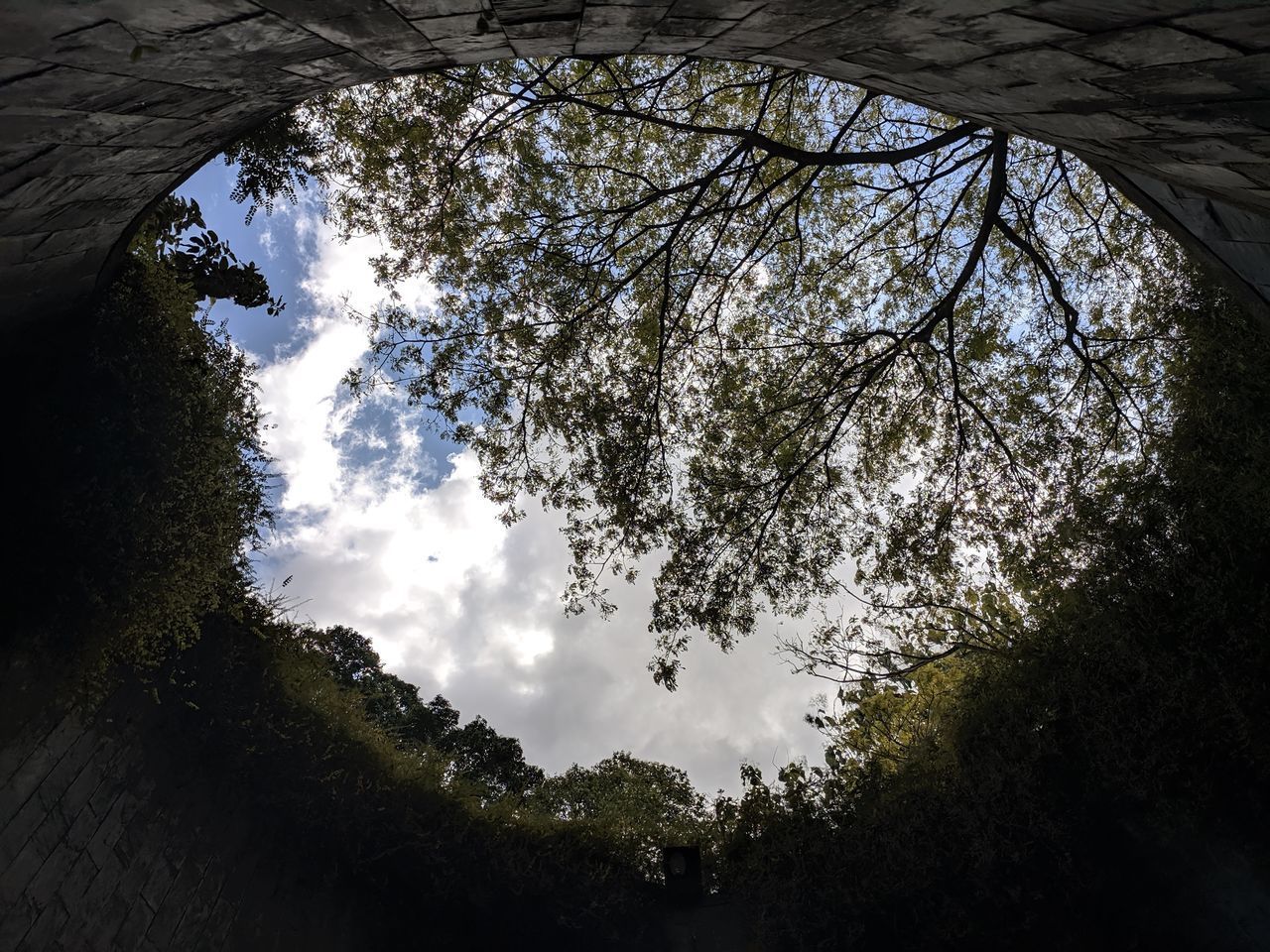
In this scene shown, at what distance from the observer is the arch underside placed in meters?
1.44

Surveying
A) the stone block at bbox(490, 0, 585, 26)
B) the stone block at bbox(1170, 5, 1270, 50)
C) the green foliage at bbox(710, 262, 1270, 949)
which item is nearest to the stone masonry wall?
the green foliage at bbox(710, 262, 1270, 949)

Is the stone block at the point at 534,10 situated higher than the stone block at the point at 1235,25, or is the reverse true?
the stone block at the point at 534,10

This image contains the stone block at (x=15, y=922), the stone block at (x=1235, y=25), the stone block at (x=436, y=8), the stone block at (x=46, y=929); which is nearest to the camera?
the stone block at (x=1235, y=25)

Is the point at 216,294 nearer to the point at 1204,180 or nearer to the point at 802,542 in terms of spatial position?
the point at 1204,180

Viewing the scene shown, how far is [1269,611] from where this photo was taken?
4.94 m

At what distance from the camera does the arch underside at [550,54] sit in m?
1.44

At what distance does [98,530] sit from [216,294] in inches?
87.3

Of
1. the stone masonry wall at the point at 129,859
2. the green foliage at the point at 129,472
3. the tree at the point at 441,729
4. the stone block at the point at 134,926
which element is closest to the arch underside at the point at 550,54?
the green foliage at the point at 129,472

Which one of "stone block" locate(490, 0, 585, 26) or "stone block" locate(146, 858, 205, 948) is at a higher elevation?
"stone block" locate(490, 0, 585, 26)

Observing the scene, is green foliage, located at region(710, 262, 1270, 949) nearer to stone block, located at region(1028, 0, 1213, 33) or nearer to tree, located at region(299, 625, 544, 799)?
stone block, located at region(1028, 0, 1213, 33)

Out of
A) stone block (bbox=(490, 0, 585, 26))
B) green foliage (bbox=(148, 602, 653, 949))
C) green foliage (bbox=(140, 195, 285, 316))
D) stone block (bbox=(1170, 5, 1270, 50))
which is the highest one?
green foliage (bbox=(140, 195, 285, 316))

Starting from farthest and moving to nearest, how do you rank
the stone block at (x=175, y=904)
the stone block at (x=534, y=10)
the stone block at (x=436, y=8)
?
the stone block at (x=175, y=904)
the stone block at (x=534, y=10)
the stone block at (x=436, y=8)

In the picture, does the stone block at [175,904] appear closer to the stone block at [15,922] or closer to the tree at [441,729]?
the stone block at [15,922]

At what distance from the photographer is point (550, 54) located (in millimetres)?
2623
